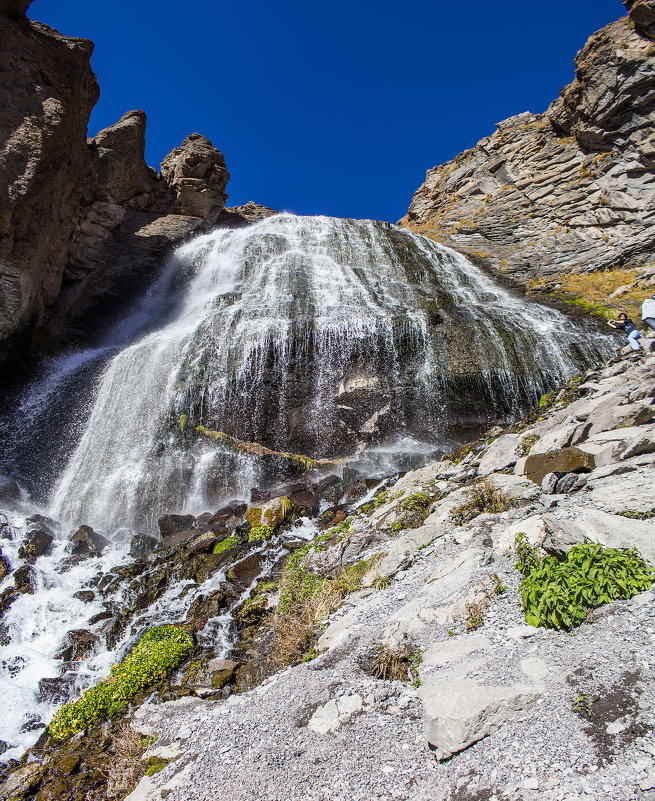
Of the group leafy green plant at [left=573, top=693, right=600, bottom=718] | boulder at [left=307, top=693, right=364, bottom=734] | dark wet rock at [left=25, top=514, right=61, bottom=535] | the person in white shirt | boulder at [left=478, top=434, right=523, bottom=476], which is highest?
the person in white shirt

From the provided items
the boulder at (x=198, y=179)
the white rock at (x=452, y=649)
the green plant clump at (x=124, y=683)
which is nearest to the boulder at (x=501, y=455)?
the white rock at (x=452, y=649)

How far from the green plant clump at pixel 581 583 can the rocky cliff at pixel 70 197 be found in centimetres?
2100

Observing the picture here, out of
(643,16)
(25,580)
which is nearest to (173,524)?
(25,580)

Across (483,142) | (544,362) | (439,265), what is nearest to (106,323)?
(439,265)

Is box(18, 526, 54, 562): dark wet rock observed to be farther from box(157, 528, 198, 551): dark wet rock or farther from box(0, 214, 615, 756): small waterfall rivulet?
box(157, 528, 198, 551): dark wet rock

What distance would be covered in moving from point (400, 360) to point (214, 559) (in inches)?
458

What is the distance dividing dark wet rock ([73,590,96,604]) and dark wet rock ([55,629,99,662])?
1238 mm

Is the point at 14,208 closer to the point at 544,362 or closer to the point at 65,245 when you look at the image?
the point at 65,245

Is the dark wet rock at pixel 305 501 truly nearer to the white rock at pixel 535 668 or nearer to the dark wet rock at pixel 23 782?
the dark wet rock at pixel 23 782

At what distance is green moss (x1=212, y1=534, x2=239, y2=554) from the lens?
11602 mm

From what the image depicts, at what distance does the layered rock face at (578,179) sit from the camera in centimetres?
2662

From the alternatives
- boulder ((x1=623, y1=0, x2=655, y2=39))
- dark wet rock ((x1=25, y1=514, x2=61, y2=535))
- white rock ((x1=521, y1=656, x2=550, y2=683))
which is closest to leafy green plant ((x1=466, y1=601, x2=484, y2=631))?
white rock ((x1=521, y1=656, x2=550, y2=683))

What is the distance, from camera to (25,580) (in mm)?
11258

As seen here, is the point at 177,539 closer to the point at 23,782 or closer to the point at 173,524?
the point at 173,524
